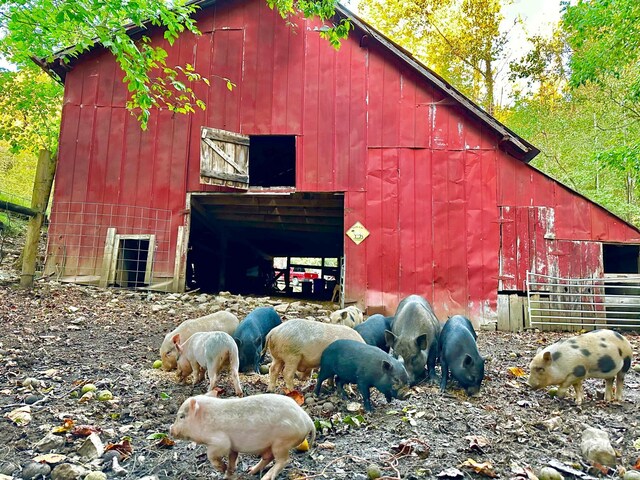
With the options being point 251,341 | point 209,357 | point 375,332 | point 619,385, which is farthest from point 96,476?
point 619,385

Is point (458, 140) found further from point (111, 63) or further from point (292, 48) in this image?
point (111, 63)

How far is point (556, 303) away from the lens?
366 inches

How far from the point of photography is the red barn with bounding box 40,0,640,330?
31.2ft

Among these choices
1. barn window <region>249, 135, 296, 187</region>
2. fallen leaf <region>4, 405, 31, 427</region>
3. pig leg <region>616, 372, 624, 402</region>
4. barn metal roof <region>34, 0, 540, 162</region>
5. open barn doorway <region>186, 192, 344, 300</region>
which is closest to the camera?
fallen leaf <region>4, 405, 31, 427</region>

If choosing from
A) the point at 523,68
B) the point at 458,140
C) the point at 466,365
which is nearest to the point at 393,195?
the point at 458,140

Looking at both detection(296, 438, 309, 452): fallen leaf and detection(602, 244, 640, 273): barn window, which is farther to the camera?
detection(602, 244, 640, 273): barn window

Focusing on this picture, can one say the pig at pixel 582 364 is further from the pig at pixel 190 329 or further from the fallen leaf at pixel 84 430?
the fallen leaf at pixel 84 430

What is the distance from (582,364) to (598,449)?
135 cm

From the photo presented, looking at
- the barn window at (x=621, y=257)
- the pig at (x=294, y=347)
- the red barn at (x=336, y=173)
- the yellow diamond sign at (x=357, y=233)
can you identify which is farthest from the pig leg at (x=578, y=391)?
the barn window at (x=621, y=257)

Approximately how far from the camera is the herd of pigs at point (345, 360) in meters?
2.62

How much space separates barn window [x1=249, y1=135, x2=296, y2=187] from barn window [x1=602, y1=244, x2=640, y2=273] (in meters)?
9.01

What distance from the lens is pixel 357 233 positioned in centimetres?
981

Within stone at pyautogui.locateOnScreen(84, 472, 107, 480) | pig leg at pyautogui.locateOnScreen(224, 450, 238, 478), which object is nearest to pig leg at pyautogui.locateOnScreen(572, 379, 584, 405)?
pig leg at pyautogui.locateOnScreen(224, 450, 238, 478)

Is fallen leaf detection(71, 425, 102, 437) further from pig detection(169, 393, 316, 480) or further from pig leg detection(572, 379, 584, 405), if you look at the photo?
pig leg detection(572, 379, 584, 405)
